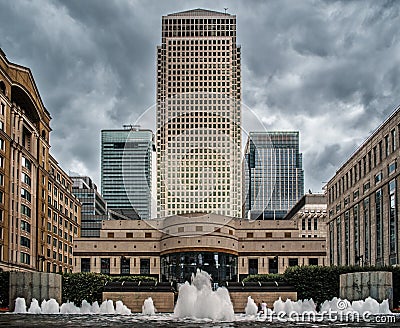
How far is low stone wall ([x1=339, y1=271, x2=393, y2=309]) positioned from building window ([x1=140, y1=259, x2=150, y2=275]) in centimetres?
6316

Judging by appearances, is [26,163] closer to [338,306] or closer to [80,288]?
[80,288]

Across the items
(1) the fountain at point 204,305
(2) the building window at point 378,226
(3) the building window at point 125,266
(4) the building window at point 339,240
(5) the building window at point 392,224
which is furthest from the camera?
(4) the building window at point 339,240

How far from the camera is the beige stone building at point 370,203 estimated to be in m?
85.8

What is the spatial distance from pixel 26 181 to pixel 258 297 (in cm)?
4678

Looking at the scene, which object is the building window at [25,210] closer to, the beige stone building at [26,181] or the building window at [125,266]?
the beige stone building at [26,181]

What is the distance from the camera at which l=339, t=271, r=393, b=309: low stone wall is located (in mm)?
47287

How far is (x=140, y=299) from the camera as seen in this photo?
56.8 meters

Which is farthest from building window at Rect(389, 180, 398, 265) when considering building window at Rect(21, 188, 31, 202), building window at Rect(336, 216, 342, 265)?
building window at Rect(21, 188, 31, 202)

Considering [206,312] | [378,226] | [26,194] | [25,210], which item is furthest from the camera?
[26,194]

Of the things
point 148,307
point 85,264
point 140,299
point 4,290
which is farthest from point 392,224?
point 85,264

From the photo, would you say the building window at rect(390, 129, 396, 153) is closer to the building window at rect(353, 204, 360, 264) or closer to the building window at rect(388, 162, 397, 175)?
the building window at rect(388, 162, 397, 175)

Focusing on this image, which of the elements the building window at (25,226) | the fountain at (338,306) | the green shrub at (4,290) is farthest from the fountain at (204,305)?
the building window at (25,226)

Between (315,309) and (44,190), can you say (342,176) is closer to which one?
(44,190)

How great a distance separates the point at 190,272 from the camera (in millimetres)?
99750
